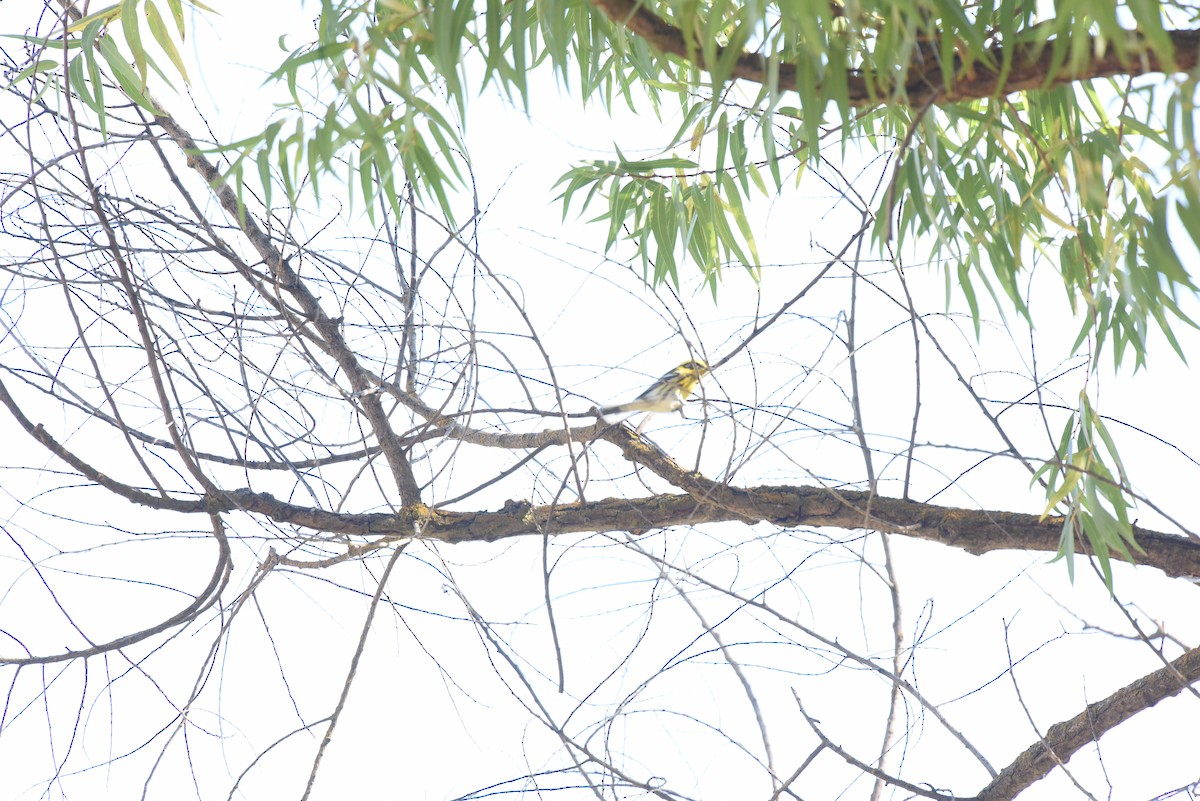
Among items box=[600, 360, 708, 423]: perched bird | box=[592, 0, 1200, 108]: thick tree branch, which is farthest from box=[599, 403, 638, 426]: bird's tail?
box=[592, 0, 1200, 108]: thick tree branch

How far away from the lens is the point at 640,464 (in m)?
1.26

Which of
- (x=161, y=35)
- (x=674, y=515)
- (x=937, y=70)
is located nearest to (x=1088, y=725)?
(x=674, y=515)

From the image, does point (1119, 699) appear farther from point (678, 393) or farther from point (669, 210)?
point (669, 210)

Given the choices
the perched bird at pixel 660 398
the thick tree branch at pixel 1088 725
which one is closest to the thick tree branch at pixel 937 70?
the perched bird at pixel 660 398

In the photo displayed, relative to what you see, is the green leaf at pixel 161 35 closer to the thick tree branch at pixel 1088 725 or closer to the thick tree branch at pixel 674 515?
the thick tree branch at pixel 674 515

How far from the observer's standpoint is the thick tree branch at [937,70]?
0.72m

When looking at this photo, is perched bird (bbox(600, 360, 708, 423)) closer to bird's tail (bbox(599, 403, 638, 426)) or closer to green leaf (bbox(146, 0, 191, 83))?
bird's tail (bbox(599, 403, 638, 426))

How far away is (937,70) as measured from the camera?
761 millimetres

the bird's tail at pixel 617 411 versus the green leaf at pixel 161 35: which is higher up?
the green leaf at pixel 161 35

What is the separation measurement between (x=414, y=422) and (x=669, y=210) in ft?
1.43

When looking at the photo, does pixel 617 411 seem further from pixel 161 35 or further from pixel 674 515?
pixel 161 35

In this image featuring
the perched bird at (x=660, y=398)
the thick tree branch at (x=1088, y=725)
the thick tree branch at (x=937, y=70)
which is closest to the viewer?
the thick tree branch at (x=937, y=70)

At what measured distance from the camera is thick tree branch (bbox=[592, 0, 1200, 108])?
2.35 ft

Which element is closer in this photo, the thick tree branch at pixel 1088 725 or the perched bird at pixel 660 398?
the thick tree branch at pixel 1088 725
